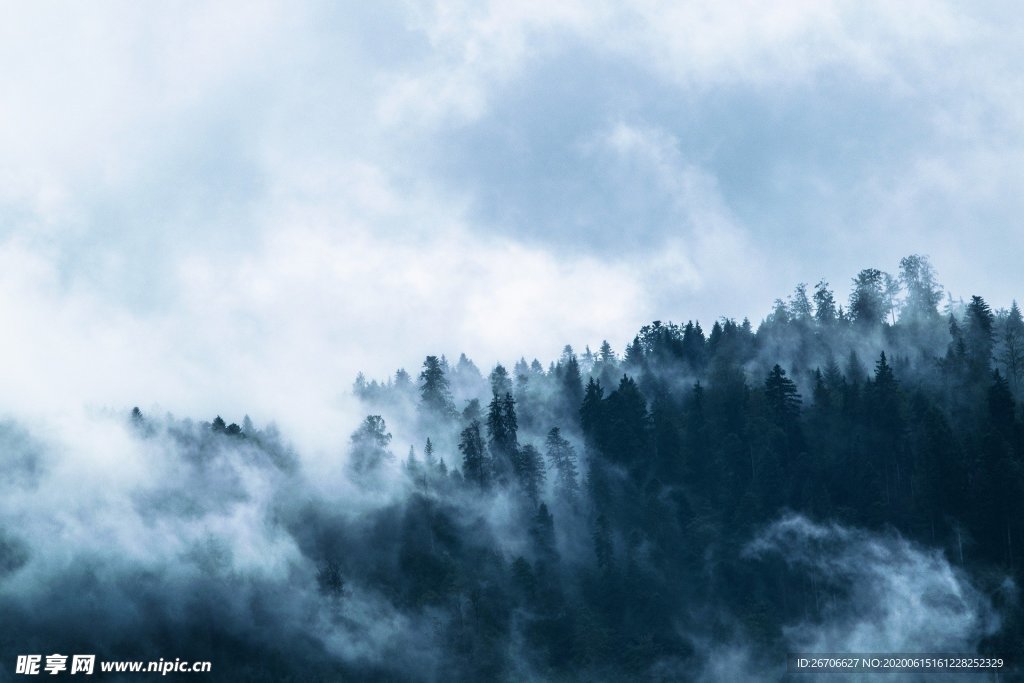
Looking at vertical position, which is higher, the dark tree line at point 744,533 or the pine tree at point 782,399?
the pine tree at point 782,399

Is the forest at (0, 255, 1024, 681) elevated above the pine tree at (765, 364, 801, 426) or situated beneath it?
situated beneath

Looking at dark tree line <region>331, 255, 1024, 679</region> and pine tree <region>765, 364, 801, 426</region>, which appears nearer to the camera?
dark tree line <region>331, 255, 1024, 679</region>

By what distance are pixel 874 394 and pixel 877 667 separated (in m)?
45.8

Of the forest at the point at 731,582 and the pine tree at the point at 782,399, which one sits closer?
the forest at the point at 731,582

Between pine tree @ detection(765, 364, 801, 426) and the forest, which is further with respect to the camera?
pine tree @ detection(765, 364, 801, 426)

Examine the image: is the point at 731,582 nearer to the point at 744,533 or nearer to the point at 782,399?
the point at 744,533

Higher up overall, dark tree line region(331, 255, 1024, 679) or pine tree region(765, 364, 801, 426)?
pine tree region(765, 364, 801, 426)

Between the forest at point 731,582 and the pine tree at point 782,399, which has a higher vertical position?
the pine tree at point 782,399

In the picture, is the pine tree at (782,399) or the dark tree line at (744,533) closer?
the dark tree line at (744,533)

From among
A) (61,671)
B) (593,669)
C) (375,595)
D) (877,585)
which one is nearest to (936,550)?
(877,585)

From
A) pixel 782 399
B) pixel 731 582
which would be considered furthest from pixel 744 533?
pixel 782 399

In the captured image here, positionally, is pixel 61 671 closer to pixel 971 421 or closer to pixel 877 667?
pixel 877 667

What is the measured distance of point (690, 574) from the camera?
18700 centimetres

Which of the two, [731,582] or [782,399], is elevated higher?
[782,399]
